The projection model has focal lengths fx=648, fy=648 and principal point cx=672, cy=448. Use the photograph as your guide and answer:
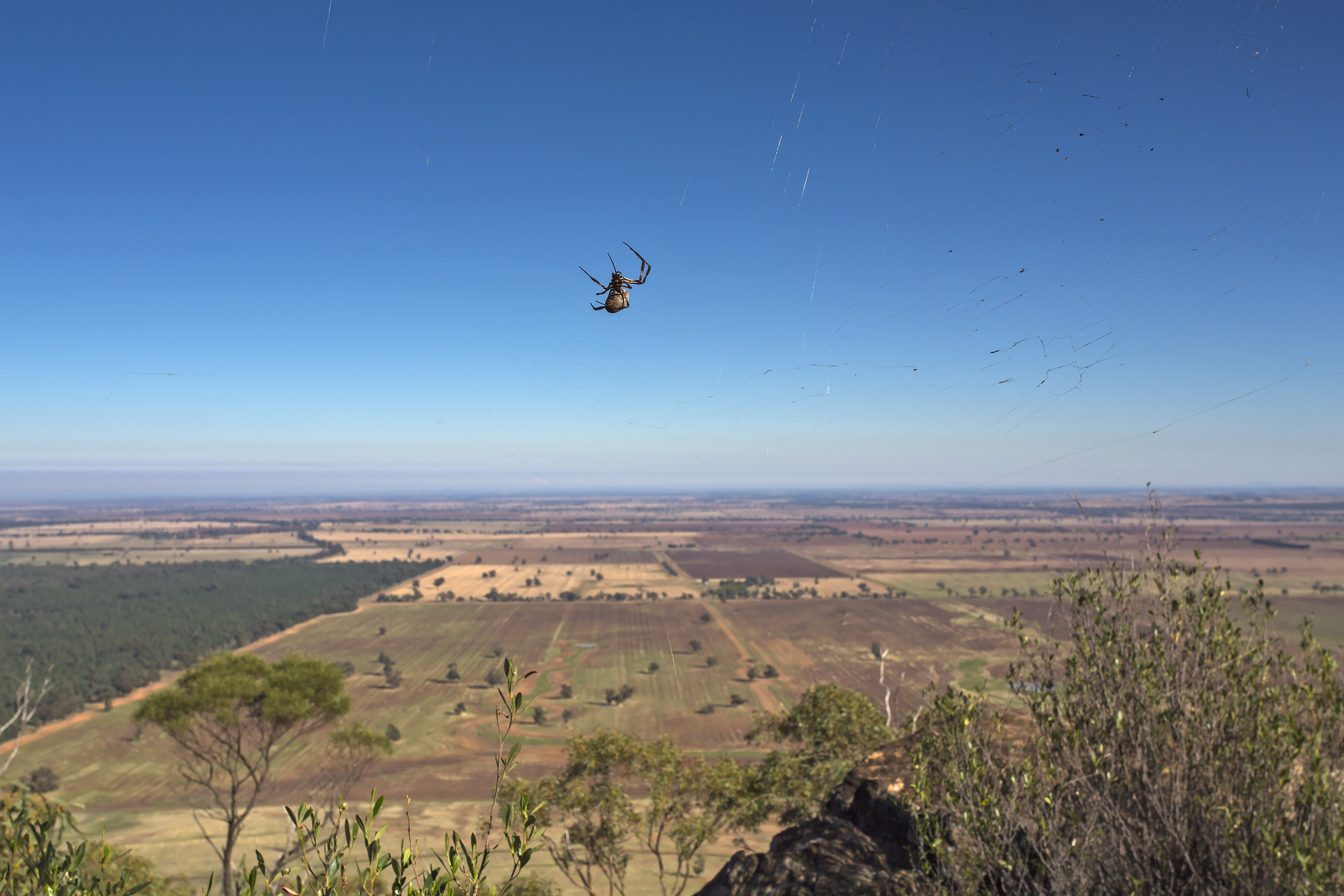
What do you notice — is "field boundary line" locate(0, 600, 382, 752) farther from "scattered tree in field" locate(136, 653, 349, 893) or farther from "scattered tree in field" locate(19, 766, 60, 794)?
"scattered tree in field" locate(136, 653, 349, 893)

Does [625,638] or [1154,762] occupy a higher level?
[1154,762]

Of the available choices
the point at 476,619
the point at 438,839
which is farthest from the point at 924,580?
the point at 438,839

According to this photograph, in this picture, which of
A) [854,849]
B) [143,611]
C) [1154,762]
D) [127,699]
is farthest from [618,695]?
[143,611]

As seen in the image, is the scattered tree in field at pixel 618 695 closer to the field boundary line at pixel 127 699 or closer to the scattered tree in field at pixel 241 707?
the field boundary line at pixel 127 699

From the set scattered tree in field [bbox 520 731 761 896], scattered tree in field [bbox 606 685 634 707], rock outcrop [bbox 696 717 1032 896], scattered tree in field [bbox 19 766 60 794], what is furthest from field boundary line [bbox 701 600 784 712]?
scattered tree in field [bbox 19 766 60 794]

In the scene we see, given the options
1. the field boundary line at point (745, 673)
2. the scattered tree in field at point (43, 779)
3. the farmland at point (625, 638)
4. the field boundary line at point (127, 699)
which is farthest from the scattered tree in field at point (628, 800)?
the scattered tree in field at point (43, 779)

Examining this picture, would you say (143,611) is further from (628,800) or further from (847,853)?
(847,853)

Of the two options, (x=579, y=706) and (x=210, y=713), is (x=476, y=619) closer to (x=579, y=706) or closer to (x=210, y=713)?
(x=579, y=706)
